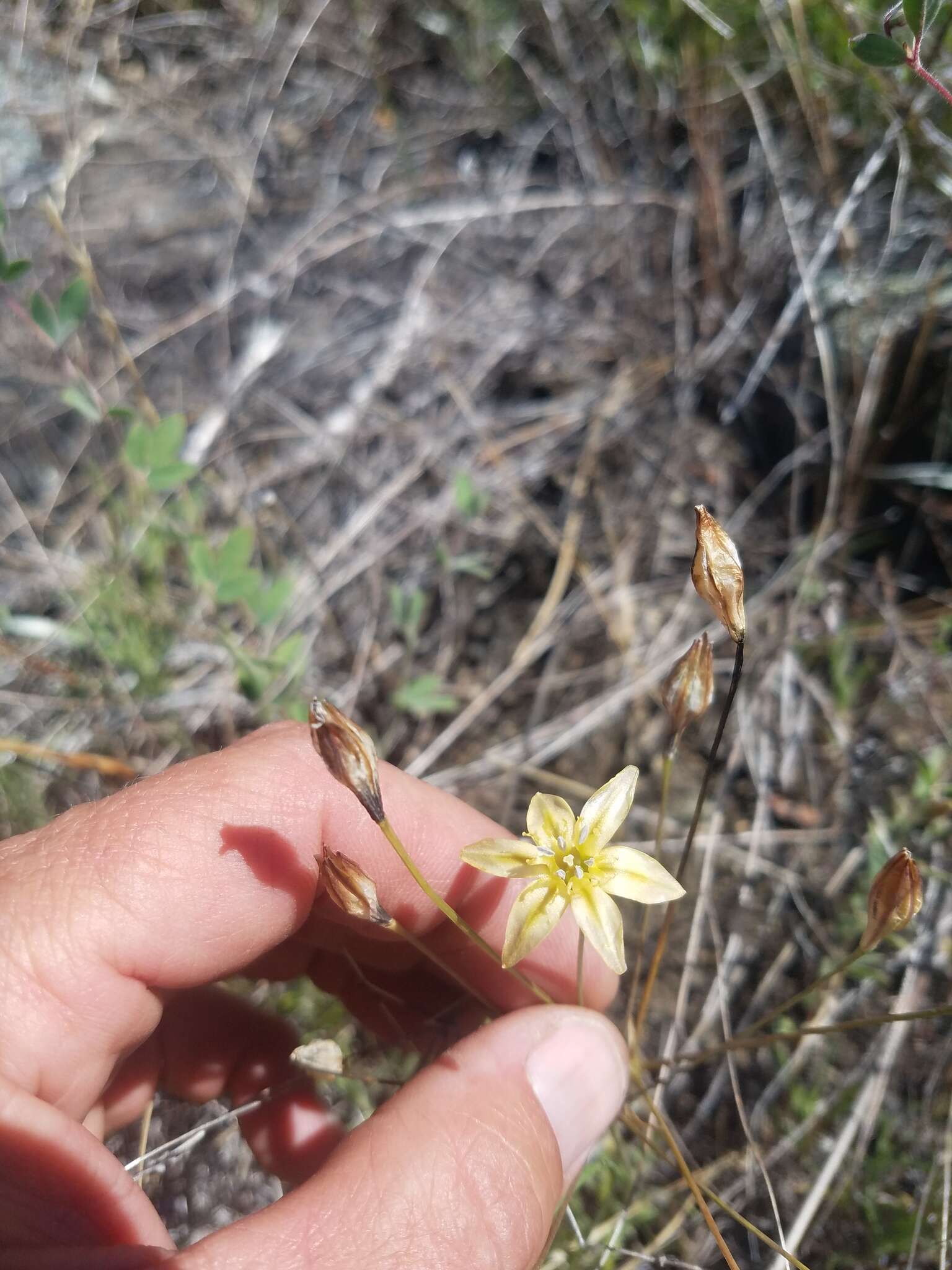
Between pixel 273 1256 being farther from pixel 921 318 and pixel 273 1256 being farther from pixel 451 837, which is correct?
pixel 921 318

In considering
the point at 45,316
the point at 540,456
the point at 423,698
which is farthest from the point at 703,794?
the point at 540,456

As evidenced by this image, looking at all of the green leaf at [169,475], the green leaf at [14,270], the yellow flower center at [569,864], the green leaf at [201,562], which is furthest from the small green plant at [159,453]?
the yellow flower center at [569,864]

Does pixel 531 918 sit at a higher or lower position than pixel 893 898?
higher

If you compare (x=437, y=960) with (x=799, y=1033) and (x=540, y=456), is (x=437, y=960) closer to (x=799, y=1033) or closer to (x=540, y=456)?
(x=799, y=1033)

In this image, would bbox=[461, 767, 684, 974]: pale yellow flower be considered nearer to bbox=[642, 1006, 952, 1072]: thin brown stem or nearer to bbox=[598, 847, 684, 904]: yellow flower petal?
bbox=[598, 847, 684, 904]: yellow flower petal

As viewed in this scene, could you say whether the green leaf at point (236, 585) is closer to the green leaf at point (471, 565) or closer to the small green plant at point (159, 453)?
the small green plant at point (159, 453)

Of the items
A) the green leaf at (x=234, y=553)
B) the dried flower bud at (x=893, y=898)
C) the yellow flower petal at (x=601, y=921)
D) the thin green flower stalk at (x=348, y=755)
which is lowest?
the dried flower bud at (x=893, y=898)
